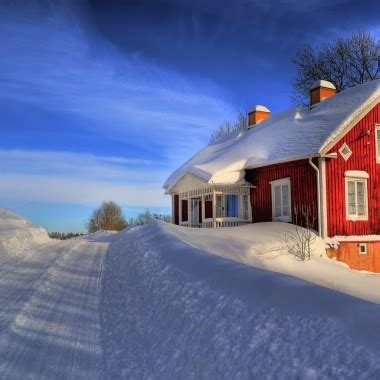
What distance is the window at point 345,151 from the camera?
58.7 ft

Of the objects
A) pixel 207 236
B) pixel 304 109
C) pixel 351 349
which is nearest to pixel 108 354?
pixel 351 349

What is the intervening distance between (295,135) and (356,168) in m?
2.92

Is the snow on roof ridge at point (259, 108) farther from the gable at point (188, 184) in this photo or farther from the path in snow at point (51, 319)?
the path in snow at point (51, 319)

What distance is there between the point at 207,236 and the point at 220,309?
9.64 metres

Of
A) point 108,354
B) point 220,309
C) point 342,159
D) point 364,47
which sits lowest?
point 108,354

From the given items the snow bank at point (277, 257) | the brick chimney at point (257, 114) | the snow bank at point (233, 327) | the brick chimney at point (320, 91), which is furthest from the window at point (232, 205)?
the snow bank at point (233, 327)

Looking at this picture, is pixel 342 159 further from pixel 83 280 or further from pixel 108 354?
pixel 108 354

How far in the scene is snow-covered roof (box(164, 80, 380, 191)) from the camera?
1788cm

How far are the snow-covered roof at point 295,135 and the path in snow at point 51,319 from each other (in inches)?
352

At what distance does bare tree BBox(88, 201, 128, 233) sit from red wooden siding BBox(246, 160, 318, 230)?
34.1 m

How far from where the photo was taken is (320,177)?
17.2m

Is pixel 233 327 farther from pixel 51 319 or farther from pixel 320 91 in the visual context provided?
pixel 320 91

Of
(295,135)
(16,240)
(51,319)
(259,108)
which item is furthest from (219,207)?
(51,319)

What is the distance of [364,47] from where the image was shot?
37.0 meters
